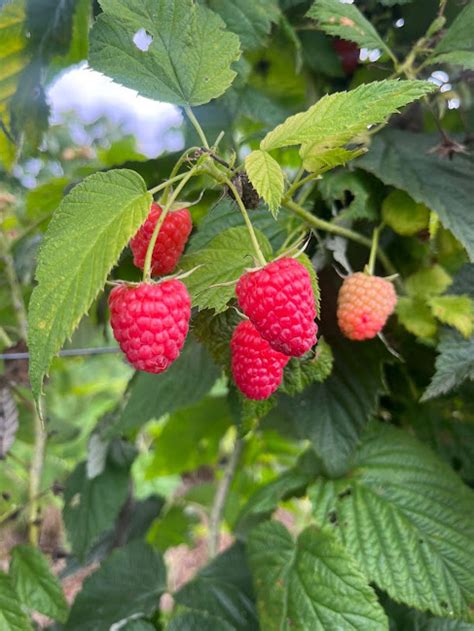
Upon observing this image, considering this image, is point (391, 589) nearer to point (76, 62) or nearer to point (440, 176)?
point (440, 176)

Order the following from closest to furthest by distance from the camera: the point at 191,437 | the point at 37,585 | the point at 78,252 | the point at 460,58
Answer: the point at 78,252, the point at 460,58, the point at 37,585, the point at 191,437

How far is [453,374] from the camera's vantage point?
0.79 meters

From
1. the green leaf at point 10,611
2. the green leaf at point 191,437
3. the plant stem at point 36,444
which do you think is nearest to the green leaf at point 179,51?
the plant stem at point 36,444

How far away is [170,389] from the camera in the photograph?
1.04 metres

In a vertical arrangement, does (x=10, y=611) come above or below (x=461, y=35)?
below

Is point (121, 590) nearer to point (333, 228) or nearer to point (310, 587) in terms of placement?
point (310, 587)

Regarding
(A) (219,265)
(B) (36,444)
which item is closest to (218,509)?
(B) (36,444)

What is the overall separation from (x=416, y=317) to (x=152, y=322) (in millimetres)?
406

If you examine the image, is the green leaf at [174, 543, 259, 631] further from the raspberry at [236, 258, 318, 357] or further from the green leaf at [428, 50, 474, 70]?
the green leaf at [428, 50, 474, 70]

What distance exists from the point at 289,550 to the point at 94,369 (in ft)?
12.4

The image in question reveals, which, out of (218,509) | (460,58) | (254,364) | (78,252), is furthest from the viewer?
(218,509)

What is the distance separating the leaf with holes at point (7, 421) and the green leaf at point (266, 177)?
637mm

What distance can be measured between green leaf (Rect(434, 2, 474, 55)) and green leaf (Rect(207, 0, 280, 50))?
0.21 meters

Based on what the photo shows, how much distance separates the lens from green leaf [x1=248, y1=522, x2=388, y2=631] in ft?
2.66
